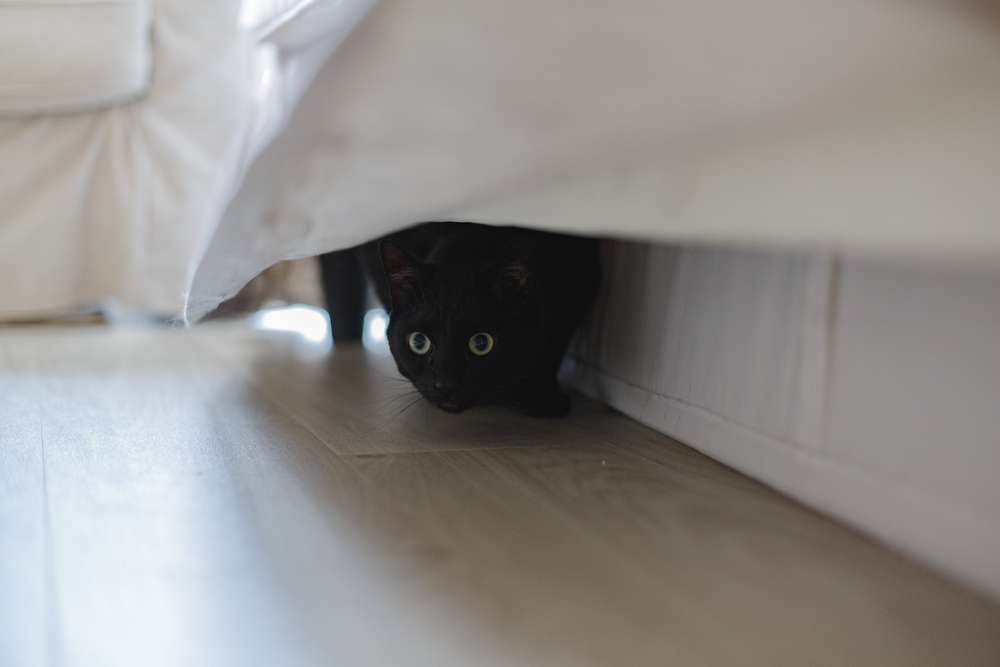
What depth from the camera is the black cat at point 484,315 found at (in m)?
1.11

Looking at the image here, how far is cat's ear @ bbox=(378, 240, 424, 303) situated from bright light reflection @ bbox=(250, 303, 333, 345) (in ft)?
3.19

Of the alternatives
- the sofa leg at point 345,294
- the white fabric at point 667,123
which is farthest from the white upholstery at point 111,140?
the white fabric at point 667,123

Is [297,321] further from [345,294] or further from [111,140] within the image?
[111,140]

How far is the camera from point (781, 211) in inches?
23.2

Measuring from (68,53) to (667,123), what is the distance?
1.49 metres

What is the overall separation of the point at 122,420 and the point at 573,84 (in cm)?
86

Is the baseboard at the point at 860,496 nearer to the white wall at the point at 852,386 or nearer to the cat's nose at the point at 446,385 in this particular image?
the white wall at the point at 852,386

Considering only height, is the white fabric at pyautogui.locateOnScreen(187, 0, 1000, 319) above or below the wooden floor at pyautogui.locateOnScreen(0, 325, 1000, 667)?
above

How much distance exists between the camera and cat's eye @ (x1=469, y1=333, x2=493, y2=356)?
112 cm

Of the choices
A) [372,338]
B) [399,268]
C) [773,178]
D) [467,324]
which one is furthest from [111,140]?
[773,178]

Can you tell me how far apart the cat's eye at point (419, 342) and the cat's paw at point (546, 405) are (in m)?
0.19

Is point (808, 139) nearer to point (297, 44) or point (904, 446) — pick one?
point (904, 446)

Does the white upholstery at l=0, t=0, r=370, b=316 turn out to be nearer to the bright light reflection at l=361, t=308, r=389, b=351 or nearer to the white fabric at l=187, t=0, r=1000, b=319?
the bright light reflection at l=361, t=308, r=389, b=351

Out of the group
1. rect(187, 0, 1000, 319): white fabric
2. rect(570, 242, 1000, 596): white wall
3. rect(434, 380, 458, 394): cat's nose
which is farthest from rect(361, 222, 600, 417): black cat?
rect(187, 0, 1000, 319): white fabric
